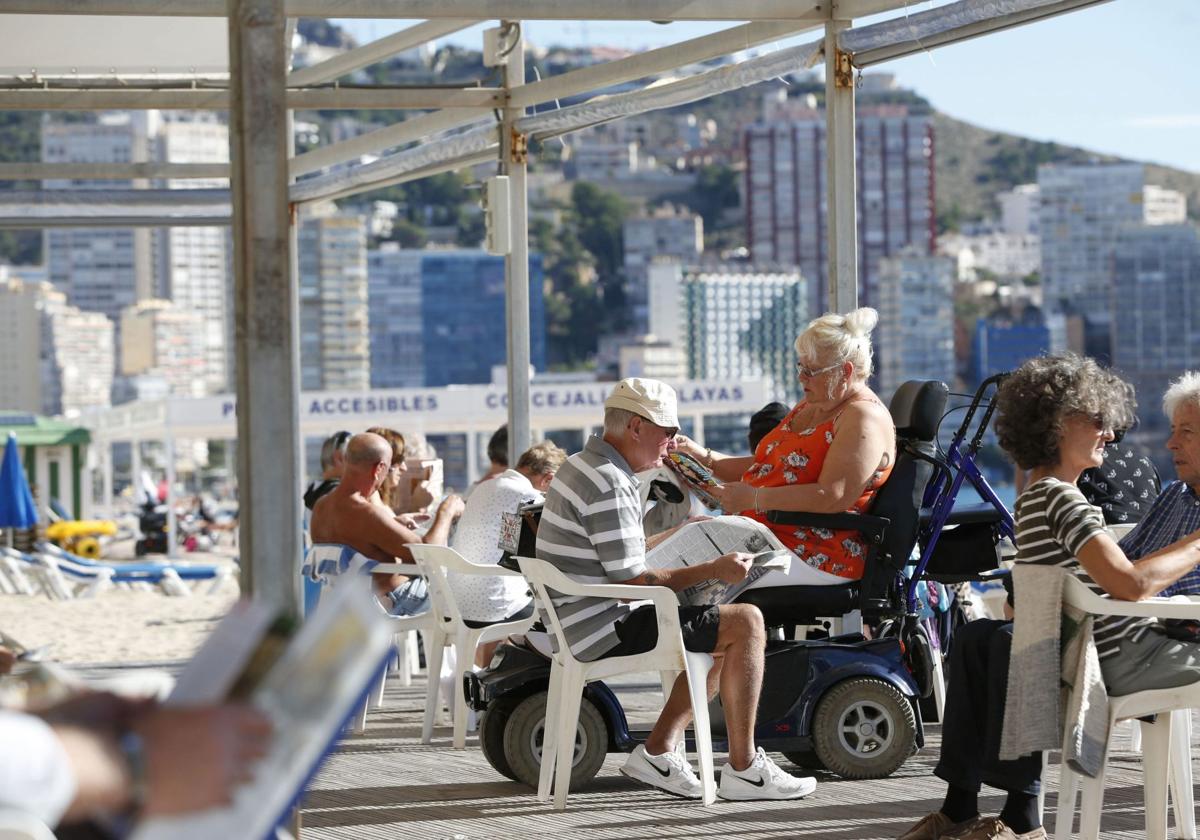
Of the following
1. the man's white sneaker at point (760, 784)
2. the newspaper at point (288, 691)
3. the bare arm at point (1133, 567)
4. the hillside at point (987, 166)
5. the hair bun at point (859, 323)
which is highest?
the hillside at point (987, 166)

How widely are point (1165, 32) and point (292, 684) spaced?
155 meters

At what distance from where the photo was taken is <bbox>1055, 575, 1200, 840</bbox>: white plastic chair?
3.25m

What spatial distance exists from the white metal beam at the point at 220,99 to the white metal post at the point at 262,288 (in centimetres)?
421

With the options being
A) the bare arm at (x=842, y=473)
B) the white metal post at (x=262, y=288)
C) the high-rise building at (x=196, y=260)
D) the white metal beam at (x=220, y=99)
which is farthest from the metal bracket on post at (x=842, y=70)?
the high-rise building at (x=196, y=260)

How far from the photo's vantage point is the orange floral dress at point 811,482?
15.2ft

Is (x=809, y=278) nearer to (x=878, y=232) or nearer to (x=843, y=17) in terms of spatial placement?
(x=878, y=232)

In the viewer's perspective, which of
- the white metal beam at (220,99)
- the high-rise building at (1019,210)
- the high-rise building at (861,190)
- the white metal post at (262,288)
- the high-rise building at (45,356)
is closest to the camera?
the white metal post at (262,288)

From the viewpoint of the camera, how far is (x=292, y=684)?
1132 mm

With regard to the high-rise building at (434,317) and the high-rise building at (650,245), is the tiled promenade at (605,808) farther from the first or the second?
the high-rise building at (650,245)

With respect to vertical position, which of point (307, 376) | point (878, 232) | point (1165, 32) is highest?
point (1165, 32)

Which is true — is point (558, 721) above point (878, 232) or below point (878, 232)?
below

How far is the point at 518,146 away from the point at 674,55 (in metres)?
1.48

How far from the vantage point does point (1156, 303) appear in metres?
A: 127

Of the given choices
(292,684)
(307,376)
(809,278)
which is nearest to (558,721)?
(292,684)
